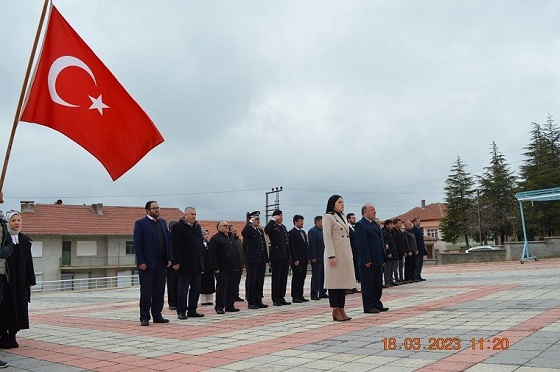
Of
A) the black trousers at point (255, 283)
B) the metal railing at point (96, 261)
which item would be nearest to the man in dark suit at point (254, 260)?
Result: the black trousers at point (255, 283)

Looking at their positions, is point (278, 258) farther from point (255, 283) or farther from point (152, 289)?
point (152, 289)

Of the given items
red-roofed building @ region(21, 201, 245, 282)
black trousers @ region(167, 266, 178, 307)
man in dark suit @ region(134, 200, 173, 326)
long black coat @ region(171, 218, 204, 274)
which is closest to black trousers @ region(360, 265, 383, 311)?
long black coat @ region(171, 218, 204, 274)

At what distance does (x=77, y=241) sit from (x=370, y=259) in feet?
139

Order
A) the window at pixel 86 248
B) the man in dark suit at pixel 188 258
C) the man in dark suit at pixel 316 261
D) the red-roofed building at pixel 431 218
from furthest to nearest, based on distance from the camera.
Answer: the red-roofed building at pixel 431 218, the window at pixel 86 248, the man in dark suit at pixel 316 261, the man in dark suit at pixel 188 258

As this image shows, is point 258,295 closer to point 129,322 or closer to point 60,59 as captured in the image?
point 129,322

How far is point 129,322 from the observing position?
9195mm

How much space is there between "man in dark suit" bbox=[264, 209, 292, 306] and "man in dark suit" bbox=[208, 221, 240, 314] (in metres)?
1.19

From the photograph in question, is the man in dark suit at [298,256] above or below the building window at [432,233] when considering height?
below

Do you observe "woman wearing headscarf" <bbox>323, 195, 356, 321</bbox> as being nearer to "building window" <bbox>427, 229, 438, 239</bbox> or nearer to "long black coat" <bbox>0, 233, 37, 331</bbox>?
"long black coat" <bbox>0, 233, 37, 331</bbox>

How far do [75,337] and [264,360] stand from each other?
370 centimetres

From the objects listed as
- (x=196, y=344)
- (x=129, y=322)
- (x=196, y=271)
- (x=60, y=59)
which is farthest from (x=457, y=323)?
(x=60, y=59)

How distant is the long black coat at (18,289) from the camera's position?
22.0ft

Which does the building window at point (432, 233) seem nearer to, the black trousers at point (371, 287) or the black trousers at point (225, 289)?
the black trousers at point (225, 289)

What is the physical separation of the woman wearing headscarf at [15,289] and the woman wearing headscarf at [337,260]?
13.9 ft
